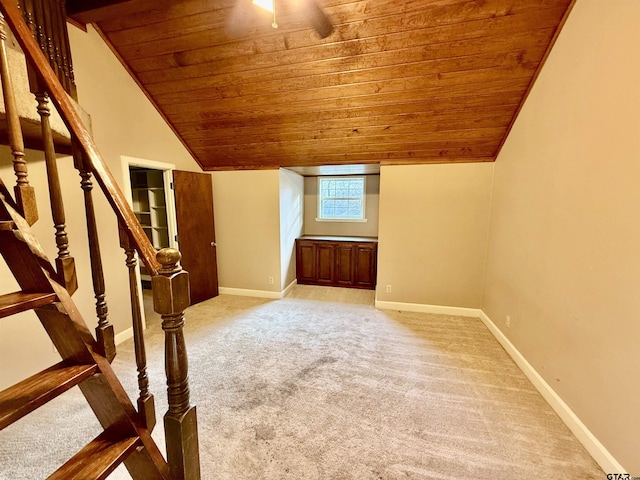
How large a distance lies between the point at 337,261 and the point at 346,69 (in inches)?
121

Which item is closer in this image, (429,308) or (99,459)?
(99,459)

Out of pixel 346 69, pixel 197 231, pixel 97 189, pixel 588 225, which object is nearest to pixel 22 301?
pixel 97 189

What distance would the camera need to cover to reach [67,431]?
5.85 ft

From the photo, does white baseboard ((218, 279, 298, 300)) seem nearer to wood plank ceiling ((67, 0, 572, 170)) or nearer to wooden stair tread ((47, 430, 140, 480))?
wood plank ceiling ((67, 0, 572, 170))

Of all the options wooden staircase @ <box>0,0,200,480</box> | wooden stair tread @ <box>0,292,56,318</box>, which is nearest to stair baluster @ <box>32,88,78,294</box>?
wooden staircase @ <box>0,0,200,480</box>

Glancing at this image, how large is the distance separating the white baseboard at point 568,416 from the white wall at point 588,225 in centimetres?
4

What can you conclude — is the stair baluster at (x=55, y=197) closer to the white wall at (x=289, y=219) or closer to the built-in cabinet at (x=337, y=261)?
the white wall at (x=289, y=219)

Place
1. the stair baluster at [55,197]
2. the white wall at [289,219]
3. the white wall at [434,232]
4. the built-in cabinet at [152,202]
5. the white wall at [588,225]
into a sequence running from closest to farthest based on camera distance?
the stair baluster at [55,197], the white wall at [588,225], the white wall at [434,232], the built-in cabinet at [152,202], the white wall at [289,219]

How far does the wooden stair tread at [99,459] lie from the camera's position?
32.7 inches

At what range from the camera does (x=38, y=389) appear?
839mm

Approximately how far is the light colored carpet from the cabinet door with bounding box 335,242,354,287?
1.67 meters

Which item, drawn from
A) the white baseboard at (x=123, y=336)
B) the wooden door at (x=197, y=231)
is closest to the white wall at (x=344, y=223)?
the wooden door at (x=197, y=231)

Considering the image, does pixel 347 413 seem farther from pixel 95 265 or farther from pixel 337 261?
pixel 337 261

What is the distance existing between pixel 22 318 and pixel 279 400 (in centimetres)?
211
